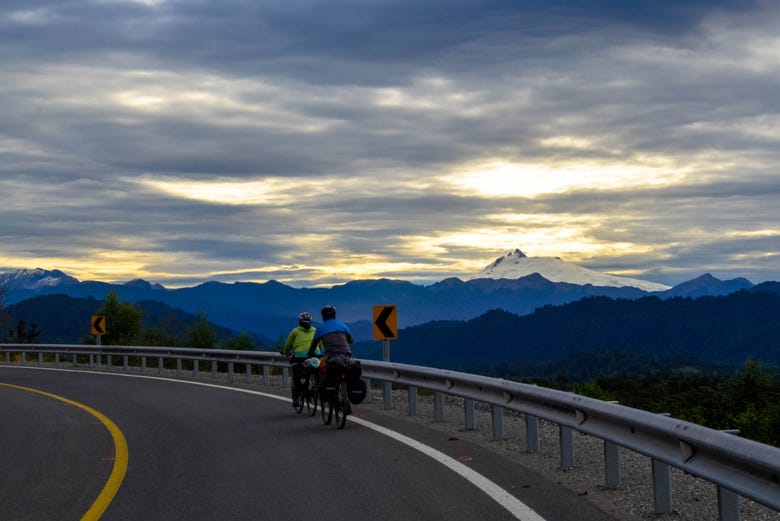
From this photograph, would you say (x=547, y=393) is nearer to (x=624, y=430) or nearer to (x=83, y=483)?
(x=624, y=430)

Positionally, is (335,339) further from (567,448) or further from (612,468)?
(612,468)

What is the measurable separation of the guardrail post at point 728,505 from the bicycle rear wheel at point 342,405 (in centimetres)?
782

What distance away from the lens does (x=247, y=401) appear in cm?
1906

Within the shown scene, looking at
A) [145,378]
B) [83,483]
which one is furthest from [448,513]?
[145,378]

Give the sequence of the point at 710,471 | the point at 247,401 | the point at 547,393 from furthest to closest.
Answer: the point at 247,401
the point at 547,393
the point at 710,471

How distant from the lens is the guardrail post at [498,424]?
40.0 feet

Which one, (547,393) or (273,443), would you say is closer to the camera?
(547,393)

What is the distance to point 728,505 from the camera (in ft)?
20.9

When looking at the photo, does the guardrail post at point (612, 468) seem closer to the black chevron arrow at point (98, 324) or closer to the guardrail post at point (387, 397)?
the guardrail post at point (387, 397)

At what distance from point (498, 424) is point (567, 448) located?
240cm

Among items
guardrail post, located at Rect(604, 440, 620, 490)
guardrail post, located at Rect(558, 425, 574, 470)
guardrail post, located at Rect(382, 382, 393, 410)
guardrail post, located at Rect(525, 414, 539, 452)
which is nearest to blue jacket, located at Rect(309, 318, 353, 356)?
guardrail post, located at Rect(382, 382, 393, 410)

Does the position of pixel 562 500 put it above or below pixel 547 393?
below

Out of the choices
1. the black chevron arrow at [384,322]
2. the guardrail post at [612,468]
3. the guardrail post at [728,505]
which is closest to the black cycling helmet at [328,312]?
the black chevron arrow at [384,322]

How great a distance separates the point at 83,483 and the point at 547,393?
4.92 metres
